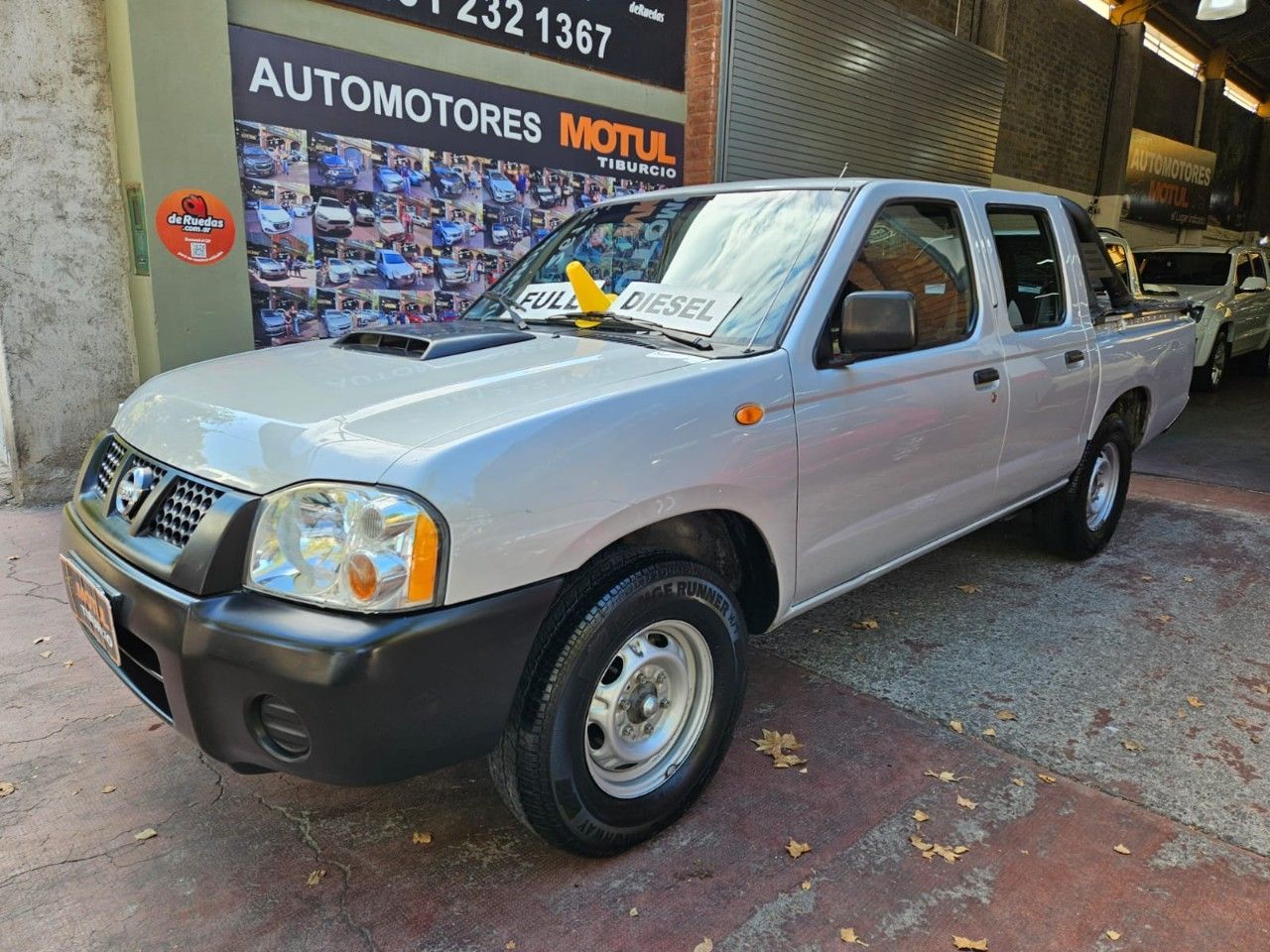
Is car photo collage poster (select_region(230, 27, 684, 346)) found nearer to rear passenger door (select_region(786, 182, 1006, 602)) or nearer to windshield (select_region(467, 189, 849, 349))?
windshield (select_region(467, 189, 849, 349))

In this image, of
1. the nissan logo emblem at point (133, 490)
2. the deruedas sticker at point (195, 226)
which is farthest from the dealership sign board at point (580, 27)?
the nissan logo emblem at point (133, 490)

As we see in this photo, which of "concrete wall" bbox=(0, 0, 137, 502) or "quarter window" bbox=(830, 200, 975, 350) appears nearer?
"quarter window" bbox=(830, 200, 975, 350)

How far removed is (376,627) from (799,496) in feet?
4.64

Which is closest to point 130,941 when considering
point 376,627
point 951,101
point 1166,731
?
point 376,627

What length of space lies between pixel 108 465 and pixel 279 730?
1.20 m

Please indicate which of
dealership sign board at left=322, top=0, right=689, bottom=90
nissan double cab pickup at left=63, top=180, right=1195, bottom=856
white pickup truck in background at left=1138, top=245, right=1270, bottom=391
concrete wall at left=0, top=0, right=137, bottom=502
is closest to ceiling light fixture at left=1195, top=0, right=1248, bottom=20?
white pickup truck in background at left=1138, top=245, right=1270, bottom=391

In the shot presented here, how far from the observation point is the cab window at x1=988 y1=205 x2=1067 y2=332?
12.6 feet

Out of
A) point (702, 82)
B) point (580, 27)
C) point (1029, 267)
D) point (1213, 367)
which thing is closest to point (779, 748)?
point (1029, 267)

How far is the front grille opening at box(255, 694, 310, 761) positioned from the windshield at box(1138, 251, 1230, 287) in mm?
13023

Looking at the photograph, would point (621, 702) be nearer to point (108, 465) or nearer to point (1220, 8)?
point (108, 465)

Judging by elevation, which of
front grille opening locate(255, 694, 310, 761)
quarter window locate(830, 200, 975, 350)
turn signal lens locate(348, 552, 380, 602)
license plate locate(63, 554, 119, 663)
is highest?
quarter window locate(830, 200, 975, 350)

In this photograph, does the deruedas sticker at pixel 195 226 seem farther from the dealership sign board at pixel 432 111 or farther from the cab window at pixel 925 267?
the cab window at pixel 925 267

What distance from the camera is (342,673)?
179 centimetres

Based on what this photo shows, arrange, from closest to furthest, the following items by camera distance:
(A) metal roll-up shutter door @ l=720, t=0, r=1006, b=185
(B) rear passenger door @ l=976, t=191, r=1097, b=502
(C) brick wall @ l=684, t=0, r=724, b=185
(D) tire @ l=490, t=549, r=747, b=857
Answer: (D) tire @ l=490, t=549, r=747, b=857 < (B) rear passenger door @ l=976, t=191, r=1097, b=502 < (C) brick wall @ l=684, t=0, r=724, b=185 < (A) metal roll-up shutter door @ l=720, t=0, r=1006, b=185
